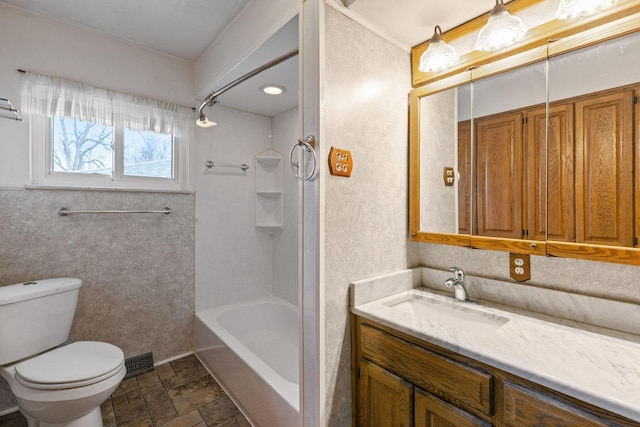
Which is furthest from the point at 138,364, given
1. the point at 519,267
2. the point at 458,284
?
the point at 519,267

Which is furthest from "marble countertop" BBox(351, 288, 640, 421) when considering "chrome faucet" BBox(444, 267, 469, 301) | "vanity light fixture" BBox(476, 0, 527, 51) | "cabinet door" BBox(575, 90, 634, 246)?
"vanity light fixture" BBox(476, 0, 527, 51)

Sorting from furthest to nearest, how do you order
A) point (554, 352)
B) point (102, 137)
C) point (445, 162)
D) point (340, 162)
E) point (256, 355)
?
point (256, 355), point (102, 137), point (445, 162), point (340, 162), point (554, 352)

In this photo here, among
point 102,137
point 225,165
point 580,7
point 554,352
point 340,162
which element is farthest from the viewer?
point 225,165

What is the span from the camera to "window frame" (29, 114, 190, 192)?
1860 millimetres

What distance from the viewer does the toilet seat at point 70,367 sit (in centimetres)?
139

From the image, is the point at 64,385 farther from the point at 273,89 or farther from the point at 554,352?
the point at 273,89

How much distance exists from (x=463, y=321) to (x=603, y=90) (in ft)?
3.59

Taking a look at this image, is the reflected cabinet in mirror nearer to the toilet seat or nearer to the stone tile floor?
the stone tile floor

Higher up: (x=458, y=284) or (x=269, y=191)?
(x=269, y=191)

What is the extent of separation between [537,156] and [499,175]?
17 cm

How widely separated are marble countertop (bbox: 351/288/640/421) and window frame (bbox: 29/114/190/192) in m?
1.87

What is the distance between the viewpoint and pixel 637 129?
1079 millimetres

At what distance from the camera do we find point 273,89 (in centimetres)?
230

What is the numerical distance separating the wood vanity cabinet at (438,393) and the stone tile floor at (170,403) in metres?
0.88
